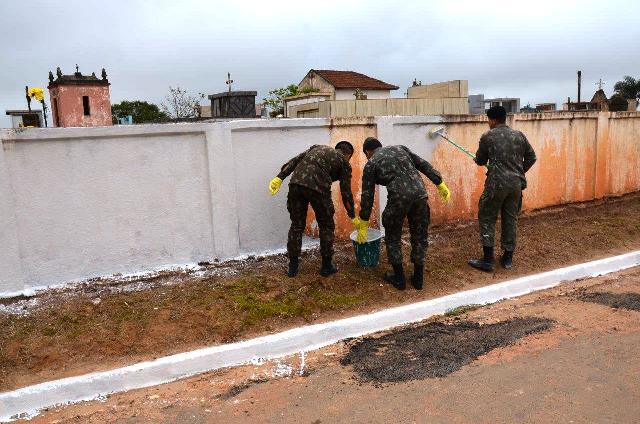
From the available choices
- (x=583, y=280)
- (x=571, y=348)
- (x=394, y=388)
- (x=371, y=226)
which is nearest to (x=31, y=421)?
(x=394, y=388)

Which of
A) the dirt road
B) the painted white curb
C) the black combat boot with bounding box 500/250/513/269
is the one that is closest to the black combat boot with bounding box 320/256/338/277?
the painted white curb

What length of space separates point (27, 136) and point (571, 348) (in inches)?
205

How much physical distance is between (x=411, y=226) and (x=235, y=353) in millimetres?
2338

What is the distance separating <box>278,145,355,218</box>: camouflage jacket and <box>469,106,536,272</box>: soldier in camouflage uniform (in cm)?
175

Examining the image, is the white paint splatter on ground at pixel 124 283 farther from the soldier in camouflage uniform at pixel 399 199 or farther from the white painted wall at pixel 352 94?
the white painted wall at pixel 352 94

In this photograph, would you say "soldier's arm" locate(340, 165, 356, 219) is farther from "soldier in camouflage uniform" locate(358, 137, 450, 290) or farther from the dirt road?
the dirt road

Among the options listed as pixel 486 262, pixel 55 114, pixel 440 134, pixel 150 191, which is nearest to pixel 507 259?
pixel 486 262

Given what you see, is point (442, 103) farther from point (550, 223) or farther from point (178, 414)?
point (178, 414)

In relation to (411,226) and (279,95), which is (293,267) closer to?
(411,226)

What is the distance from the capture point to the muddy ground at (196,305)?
4.36m

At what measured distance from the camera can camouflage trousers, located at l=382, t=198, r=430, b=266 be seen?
219 inches

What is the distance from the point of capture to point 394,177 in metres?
5.56

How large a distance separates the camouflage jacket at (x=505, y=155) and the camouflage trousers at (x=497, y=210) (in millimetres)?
93

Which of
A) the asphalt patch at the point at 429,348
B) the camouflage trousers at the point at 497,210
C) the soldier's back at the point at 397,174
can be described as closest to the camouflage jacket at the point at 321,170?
the soldier's back at the point at 397,174
